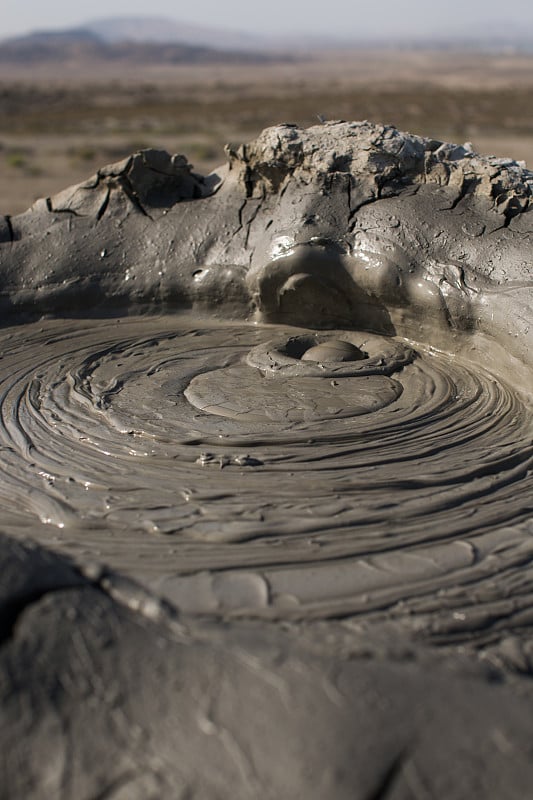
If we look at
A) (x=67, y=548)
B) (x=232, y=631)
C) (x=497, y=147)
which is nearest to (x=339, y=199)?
(x=67, y=548)

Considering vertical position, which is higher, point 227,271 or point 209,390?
point 227,271

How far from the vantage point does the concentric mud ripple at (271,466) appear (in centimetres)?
227

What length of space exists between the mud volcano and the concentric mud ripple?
12 millimetres

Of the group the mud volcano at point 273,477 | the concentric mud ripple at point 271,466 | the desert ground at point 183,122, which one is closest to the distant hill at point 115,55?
the desert ground at point 183,122

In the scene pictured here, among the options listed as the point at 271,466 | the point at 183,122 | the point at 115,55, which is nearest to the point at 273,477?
the point at 271,466

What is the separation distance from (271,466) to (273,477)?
76mm

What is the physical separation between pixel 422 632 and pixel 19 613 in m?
0.98

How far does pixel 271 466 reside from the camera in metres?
2.87

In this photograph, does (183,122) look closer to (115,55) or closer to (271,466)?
(271,466)

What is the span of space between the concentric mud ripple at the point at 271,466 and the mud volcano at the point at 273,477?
0.01 m

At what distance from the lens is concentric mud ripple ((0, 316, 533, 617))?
2271 mm

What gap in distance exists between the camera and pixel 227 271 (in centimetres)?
434

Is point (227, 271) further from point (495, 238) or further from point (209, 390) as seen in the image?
point (495, 238)

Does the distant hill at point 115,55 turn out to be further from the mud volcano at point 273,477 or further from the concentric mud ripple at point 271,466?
the concentric mud ripple at point 271,466
